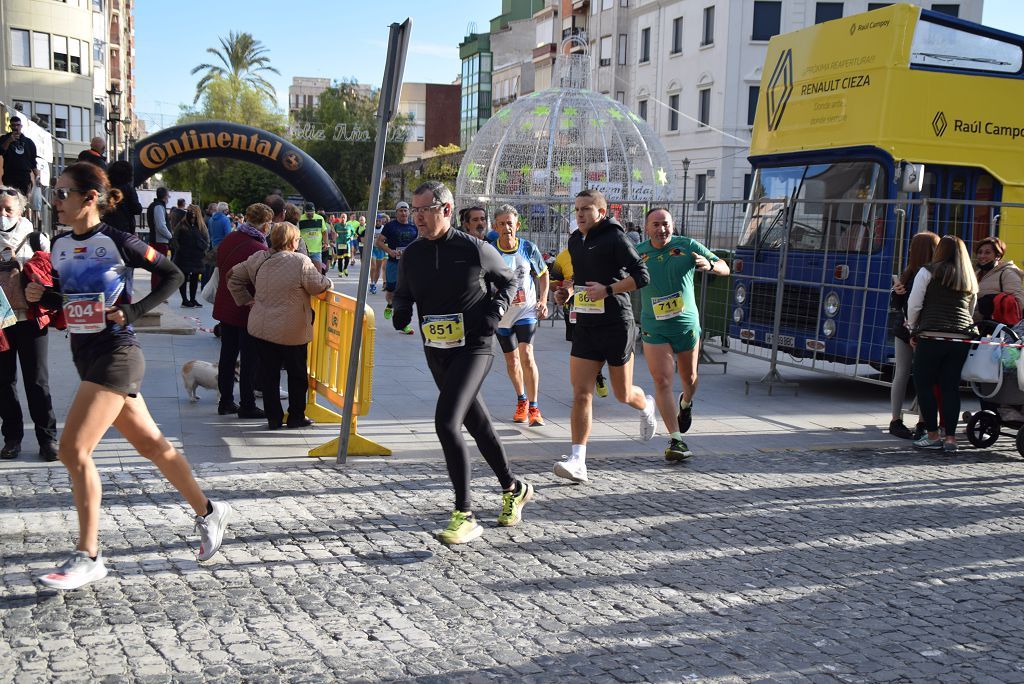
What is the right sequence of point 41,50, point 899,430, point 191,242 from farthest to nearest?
point 41,50 → point 191,242 → point 899,430

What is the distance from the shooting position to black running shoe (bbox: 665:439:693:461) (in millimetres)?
7723

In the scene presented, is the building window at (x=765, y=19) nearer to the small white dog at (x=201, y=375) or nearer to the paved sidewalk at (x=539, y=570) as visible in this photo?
the paved sidewalk at (x=539, y=570)

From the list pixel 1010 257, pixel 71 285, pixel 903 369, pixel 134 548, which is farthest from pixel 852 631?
pixel 1010 257

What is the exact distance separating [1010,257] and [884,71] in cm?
237

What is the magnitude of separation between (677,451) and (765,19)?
41096 mm

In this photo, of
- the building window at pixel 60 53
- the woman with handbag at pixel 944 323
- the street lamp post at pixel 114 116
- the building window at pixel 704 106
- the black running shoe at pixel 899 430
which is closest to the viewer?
the woman with handbag at pixel 944 323

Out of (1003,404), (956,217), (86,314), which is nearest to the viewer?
(86,314)

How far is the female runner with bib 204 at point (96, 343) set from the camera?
4.68 m

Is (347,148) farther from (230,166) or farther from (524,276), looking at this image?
(524,276)

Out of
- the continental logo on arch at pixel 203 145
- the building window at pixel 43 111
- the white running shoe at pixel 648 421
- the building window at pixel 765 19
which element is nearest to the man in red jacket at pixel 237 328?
the white running shoe at pixel 648 421

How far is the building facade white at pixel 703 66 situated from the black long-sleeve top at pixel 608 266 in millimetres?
33706

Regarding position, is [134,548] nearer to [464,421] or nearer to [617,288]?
[464,421]

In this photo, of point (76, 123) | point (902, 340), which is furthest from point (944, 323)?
point (76, 123)

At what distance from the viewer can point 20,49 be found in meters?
52.9
